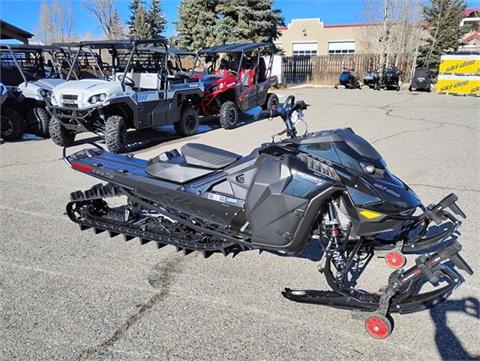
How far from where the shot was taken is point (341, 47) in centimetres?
A: 4228

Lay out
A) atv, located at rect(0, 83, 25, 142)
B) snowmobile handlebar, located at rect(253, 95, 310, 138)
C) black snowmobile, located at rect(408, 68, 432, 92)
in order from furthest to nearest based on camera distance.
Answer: black snowmobile, located at rect(408, 68, 432, 92) < atv, located at rect(0, 83, 25, 142) < snowmobile handlebar, located at rect(253, 95, 310, 138)

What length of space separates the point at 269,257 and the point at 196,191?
908 mm

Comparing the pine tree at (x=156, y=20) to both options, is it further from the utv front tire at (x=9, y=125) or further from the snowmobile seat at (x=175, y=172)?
the snowmobile seat at (x=175, y=172)

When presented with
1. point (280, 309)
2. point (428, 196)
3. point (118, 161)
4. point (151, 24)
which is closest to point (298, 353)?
point (280, 309)

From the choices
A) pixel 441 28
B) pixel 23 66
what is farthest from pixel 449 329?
pixel 441 28

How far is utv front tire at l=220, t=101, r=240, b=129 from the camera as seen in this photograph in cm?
1019

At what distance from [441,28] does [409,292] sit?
2951cm

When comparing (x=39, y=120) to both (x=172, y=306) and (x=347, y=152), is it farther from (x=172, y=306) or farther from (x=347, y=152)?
(x=347, y=152)

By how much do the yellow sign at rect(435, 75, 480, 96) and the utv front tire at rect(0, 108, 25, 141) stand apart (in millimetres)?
17811

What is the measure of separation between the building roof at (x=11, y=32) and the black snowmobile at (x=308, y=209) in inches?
785

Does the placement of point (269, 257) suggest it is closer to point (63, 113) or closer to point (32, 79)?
point (63, 113)

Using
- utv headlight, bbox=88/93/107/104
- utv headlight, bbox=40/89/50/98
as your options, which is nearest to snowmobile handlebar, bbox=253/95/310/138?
utv headlight, bbox=88/93/107/104

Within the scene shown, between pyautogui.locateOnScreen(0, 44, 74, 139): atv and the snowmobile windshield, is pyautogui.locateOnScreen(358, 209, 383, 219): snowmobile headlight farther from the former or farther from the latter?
pyautogui.locateOnScreen(0, 44, 74, 139): atv

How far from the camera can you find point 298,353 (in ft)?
7.77
